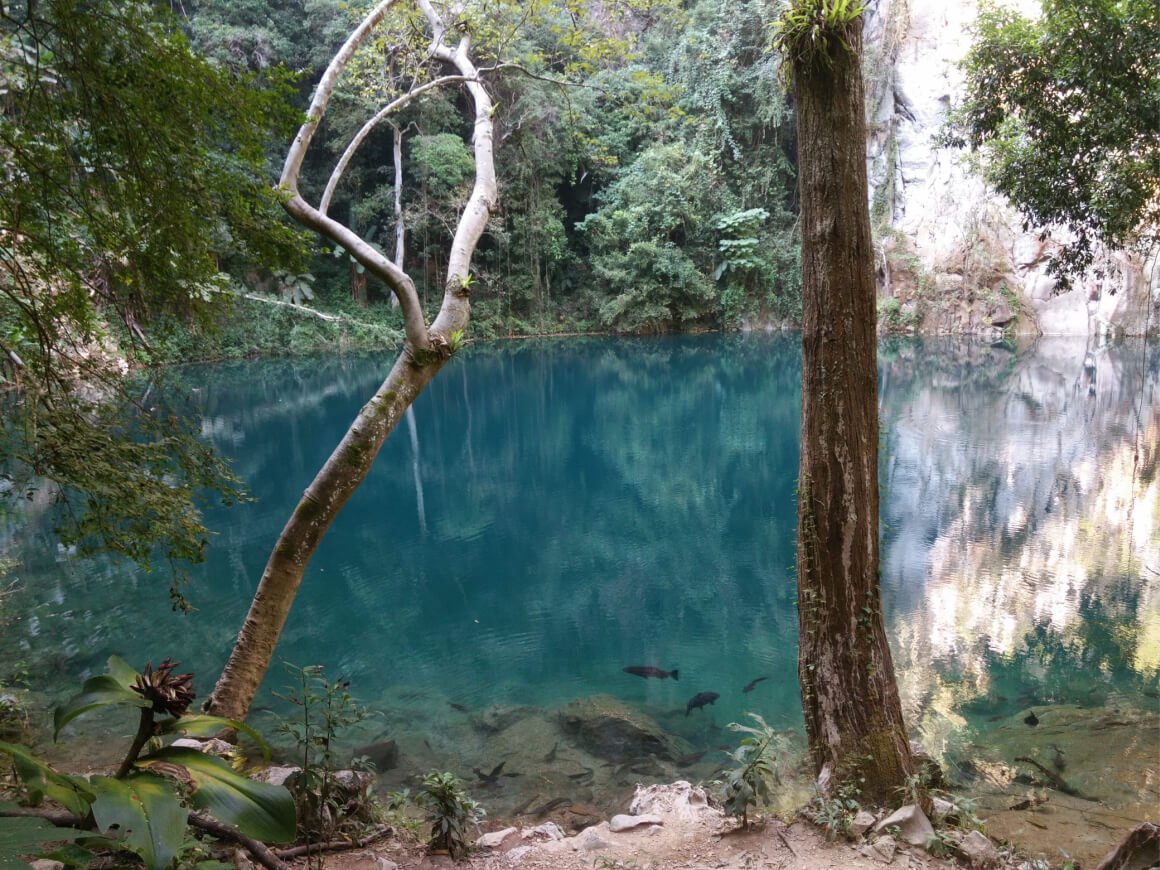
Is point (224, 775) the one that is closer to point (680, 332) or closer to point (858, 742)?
point (858, 742)

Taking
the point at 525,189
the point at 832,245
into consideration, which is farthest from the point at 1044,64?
the point at 525,189

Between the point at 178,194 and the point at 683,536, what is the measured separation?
7.38 metres

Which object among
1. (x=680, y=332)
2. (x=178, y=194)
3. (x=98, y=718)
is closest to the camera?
(x=178, y=194)

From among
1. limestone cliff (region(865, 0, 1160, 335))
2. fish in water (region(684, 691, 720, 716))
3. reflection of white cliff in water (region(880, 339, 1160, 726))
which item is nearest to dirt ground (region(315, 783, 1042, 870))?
fish in water (region(684, 691, 720, 716))

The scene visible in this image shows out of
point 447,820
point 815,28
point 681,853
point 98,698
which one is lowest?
point 681,853

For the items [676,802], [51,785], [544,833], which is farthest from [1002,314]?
[51,785]

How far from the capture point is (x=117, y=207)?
7.98 ft

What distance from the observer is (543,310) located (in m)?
27.5

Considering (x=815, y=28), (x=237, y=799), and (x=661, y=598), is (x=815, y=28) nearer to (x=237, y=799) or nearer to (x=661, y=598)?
(x=237, y=799)

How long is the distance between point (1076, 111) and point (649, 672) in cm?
583

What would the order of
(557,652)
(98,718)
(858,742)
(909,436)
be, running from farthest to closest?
1. (909,436)
2. (557,652)
3. (98,718)
4. (858,742)

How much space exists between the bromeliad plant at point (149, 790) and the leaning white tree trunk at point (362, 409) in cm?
185

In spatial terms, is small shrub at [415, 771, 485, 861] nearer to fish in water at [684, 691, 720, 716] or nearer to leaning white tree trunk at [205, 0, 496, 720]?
leaning white tree trunk at [205, 0, 496, 720]

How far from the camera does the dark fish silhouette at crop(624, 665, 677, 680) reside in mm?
5641
